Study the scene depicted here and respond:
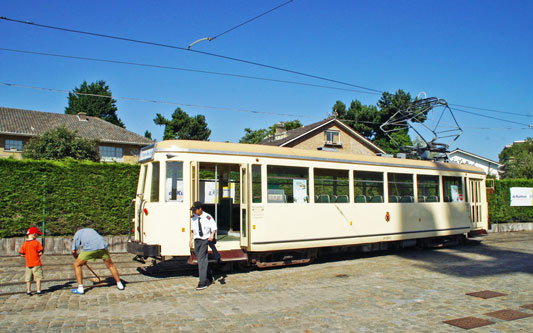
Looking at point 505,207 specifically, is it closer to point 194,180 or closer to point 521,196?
point 521,196

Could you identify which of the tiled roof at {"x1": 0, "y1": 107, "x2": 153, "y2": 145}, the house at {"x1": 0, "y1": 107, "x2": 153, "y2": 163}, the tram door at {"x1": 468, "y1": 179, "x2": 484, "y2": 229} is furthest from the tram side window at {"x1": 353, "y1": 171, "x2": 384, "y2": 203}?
the tiled roof at {"x1": 0, "y1": 107, "x2": 153, "y2": 145}

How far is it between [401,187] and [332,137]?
76.8 ft

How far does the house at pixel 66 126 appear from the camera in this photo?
33875 millimetres

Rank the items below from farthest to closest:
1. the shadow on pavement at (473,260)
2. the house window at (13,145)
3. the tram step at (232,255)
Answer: the house window at (13,145)
the shadow on pavement at (473,260)
the tram step at (232,255)

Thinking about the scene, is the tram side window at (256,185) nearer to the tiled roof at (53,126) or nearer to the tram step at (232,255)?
the tram step at (232,255)

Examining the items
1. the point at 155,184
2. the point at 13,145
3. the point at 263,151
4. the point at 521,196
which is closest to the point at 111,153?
the point at 13,145

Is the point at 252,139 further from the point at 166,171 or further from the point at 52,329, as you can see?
the point at 52,329

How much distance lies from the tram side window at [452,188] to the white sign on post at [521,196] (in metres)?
9.67

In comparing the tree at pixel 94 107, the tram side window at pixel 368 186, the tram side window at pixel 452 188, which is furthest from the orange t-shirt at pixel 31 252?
the tree at pixel 94 107

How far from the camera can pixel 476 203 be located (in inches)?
626

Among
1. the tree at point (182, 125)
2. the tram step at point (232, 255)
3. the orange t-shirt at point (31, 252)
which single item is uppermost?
the tree at point (182, 125)

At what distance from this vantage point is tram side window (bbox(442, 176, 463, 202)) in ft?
47.9

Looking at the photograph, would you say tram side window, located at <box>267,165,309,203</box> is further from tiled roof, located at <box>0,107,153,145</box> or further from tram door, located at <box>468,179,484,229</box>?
tiled roof, located at <box>0,107,153,145</box>

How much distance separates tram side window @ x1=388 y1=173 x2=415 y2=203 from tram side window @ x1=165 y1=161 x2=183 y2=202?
255 inches
